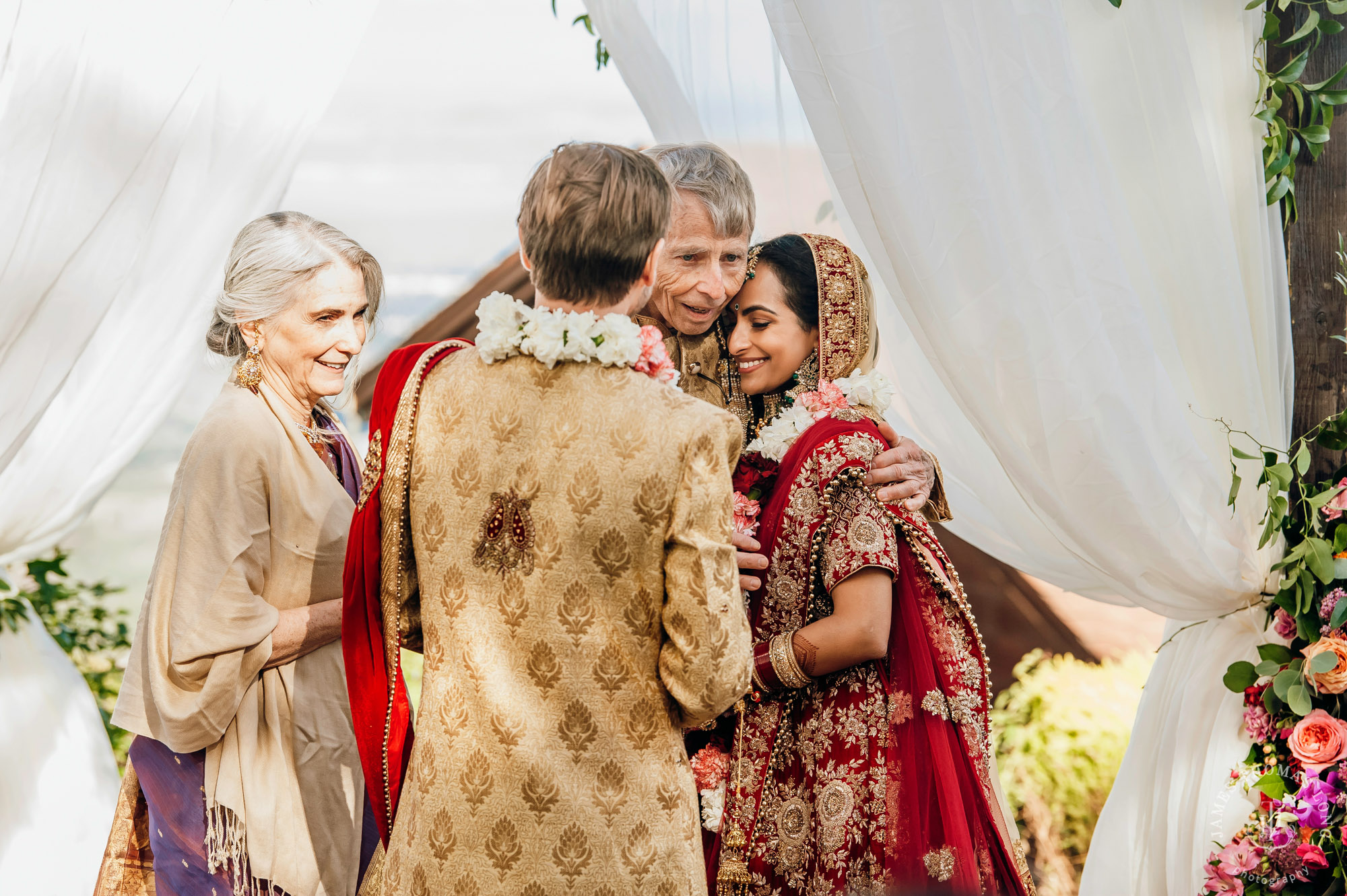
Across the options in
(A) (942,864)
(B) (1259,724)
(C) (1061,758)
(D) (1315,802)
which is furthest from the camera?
(C) (1061,758)

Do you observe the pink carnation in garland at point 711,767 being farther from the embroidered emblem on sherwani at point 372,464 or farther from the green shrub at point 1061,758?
the green shrub at point 1061,758

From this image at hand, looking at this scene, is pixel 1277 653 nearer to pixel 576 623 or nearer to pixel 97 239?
pixel 576 623

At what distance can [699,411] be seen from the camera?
1272 millimetres

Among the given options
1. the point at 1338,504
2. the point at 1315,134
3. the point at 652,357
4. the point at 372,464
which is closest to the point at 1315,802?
the point at 1338,504

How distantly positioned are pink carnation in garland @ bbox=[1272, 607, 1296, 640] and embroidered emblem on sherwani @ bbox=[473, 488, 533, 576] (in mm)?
1600

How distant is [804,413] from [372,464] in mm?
791

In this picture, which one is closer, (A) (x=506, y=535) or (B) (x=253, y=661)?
(A) (x=506, y=535)

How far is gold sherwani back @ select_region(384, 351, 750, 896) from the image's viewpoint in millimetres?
1247

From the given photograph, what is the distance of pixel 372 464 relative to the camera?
1428 millimetres

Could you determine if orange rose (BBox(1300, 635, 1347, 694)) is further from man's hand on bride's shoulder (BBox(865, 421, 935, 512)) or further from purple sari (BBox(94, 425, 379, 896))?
purple sari (BBox(94, 425, 379, 896))

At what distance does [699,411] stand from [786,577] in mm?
580

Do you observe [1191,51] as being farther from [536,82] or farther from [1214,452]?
[536,82]

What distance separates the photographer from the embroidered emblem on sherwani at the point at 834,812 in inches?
65.9

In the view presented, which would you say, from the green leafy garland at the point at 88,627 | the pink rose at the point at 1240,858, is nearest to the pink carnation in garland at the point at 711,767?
the pink rose at the point at 1240,858
